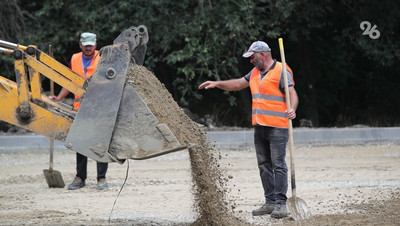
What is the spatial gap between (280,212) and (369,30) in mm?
10823

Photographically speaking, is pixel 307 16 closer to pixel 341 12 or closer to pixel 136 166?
pixel 341 12

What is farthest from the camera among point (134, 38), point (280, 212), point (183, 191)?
point (183, 191)

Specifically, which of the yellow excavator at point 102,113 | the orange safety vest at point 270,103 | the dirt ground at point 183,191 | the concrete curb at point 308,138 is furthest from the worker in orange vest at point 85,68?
the concrete curb at point 308,138

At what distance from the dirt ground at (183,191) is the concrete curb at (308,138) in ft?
2.08

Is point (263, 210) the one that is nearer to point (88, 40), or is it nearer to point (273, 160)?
point (273, 160)

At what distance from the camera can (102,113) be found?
5.31m

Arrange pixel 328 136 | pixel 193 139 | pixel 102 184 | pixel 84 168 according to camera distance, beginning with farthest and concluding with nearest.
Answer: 1. pixel 328 136
2. pixel 84 168
3. pixel 102 184
4. pixel 193 139

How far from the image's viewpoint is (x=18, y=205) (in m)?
7.73

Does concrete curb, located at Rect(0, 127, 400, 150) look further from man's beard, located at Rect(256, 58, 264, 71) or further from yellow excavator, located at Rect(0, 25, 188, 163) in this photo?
yellow excavator, located at Rect(0, 25, 188, 163)

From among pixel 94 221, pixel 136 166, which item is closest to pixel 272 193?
pixel 94 221

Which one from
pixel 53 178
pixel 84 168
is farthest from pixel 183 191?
pixel 53 178

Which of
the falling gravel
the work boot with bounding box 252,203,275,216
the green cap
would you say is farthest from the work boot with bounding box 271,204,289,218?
the green cap

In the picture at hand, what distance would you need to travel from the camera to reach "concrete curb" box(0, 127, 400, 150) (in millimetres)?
13977

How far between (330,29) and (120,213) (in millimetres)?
13524
